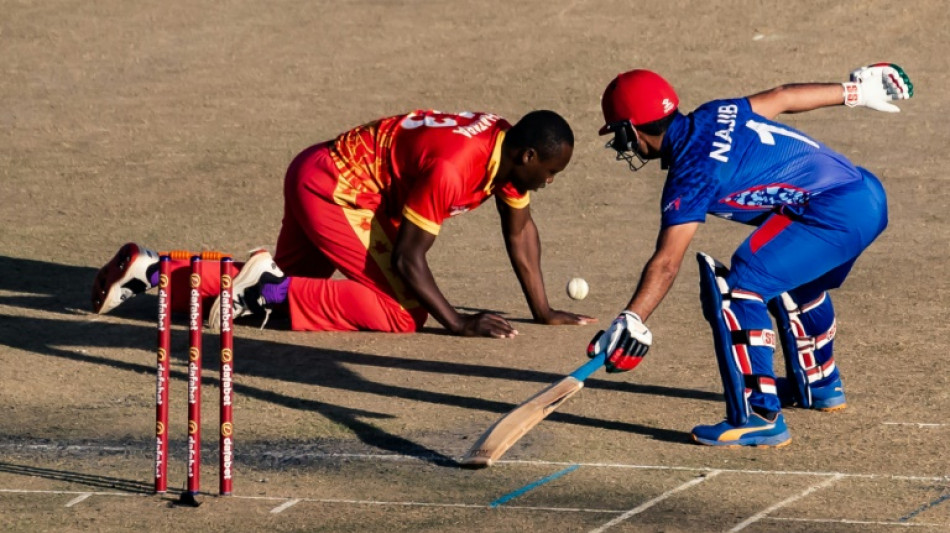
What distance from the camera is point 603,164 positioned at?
47.8 ft

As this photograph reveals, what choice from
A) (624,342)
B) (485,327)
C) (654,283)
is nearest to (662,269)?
(654,283)

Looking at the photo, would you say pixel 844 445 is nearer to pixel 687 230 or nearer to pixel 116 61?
pixel 687 230

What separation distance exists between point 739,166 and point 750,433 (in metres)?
1.30

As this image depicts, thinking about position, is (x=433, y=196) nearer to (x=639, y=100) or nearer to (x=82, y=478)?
(x=639, y=100)

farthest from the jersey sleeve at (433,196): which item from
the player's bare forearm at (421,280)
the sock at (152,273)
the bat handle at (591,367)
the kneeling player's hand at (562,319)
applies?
the bat handle at (591,367)

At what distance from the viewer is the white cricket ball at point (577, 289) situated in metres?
10.8

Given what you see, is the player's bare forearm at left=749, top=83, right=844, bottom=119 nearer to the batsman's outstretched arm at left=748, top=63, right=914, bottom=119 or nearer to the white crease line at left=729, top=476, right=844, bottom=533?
the batsman's outstretched arm at left=748, top=63, right=914, bottom=119

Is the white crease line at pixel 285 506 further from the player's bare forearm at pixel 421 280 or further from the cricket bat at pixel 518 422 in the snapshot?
the player's bare forearm at pixel 421 280

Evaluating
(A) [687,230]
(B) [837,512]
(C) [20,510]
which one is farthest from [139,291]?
(B) [837,512]

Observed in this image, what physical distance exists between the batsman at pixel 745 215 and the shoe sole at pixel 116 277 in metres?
3.37

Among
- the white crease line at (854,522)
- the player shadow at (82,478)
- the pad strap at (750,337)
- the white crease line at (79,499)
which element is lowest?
the white crease line at (79,499)

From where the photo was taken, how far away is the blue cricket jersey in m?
7.78

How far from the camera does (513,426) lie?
24.4ft

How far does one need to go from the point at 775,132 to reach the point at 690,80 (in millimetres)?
8515
